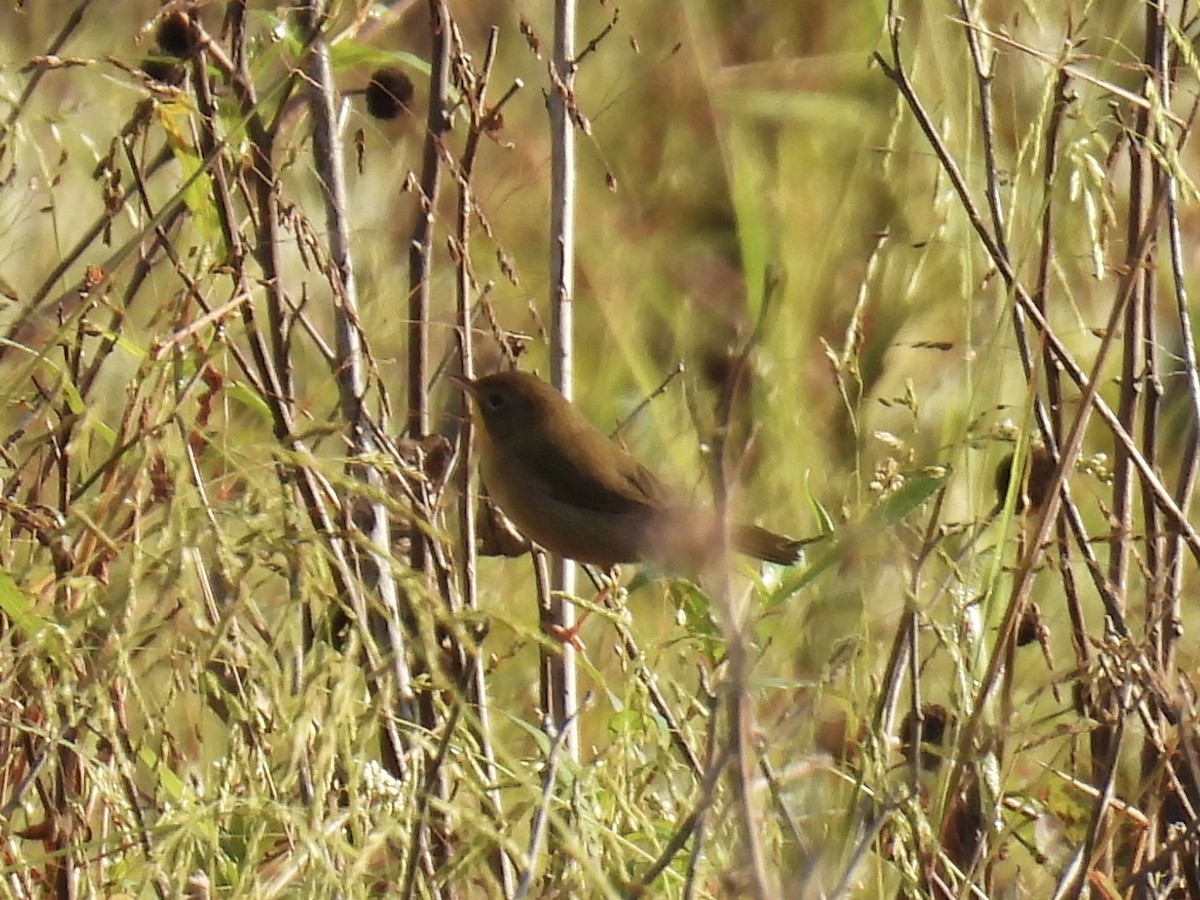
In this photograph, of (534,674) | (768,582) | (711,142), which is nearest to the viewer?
(768,582)

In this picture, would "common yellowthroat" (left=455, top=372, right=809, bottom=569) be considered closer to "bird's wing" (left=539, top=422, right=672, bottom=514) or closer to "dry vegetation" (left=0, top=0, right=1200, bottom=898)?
"bird's wing" (left=539, top=422, right=672, bottom=514)

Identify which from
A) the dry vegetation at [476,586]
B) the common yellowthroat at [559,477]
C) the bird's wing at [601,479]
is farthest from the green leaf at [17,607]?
the bird's wing at [601,479]

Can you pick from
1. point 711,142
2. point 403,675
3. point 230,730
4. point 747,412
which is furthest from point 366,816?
point 711,142

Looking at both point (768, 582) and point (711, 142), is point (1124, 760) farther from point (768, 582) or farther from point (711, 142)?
point (711, 142)

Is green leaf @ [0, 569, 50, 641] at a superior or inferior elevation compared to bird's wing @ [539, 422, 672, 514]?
superior

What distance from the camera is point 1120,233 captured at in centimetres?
452

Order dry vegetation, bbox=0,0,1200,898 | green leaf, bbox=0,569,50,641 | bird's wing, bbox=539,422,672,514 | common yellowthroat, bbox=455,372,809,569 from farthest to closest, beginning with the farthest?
bird's wing, bbox=539,422,672,514 < common yellowthroat, bbox=455,372,809,569 < green leaf, bbox=0,569,50,641 < dry vegetation, bbox=0,0,1200,898

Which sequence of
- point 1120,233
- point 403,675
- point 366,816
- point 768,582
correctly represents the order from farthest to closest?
1. point 1120,233
2. point 768,582
3. point 403,675
4. point 366,816

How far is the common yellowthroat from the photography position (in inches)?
108

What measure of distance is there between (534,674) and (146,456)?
1.87 metres

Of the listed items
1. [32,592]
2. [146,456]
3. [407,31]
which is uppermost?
[407,31]

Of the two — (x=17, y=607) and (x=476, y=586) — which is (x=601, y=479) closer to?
(x=476, y=586)

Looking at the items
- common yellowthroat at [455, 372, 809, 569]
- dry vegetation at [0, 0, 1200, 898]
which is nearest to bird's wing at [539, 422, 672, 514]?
common yellowthroat at [455, 372, 809, 569]

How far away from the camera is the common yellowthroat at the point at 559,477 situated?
8.98 feet
